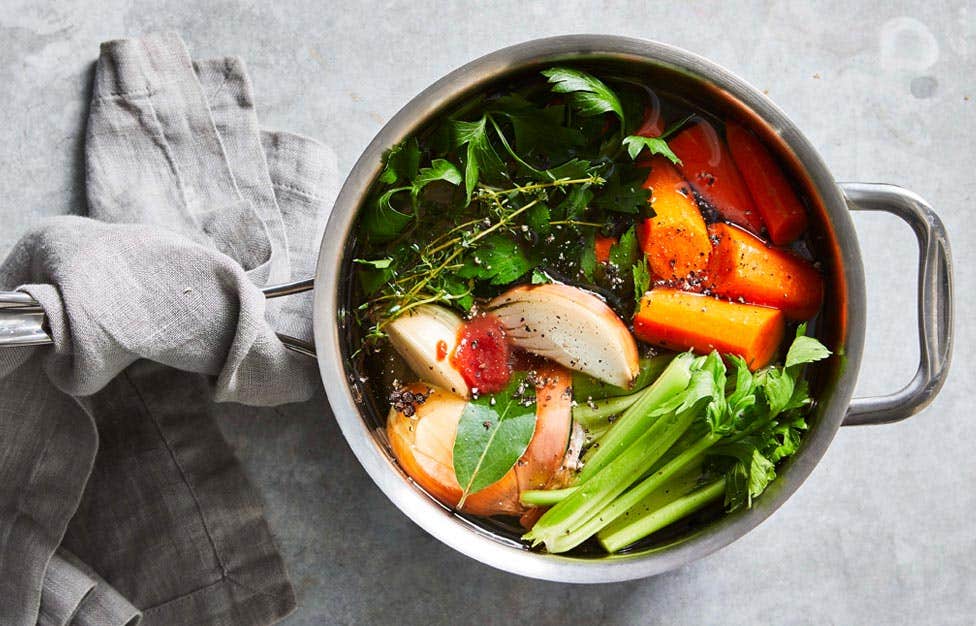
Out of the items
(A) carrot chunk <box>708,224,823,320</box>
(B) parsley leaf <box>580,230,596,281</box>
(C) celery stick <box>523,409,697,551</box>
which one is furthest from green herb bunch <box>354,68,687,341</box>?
(C) celery stick <box>523,409,697,551</box>

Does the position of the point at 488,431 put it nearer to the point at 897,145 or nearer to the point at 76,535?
the point at 76,535

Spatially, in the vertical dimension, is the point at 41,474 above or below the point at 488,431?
below

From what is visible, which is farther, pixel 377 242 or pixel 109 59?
pixel 109 59

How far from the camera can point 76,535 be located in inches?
52.1

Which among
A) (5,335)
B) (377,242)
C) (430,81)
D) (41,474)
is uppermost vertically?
(430,81)

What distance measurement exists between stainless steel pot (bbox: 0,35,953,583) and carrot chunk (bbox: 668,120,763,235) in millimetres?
53

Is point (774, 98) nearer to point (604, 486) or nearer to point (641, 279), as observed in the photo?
point (641, 279)

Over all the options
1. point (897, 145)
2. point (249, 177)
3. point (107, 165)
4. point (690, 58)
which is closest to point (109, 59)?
point (107, 165)

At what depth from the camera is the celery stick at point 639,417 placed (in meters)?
1.14

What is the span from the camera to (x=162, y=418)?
1329mm

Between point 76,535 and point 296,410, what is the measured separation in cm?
40

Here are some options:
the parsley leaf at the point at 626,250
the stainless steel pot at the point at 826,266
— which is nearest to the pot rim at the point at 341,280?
the stainless steel pot at the point at 826,266

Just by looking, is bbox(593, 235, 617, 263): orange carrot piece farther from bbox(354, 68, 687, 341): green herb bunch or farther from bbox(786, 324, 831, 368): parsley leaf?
bbox(786, 324, 831, 368): parsley leaf

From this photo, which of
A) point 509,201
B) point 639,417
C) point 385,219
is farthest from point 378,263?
point 639,417
